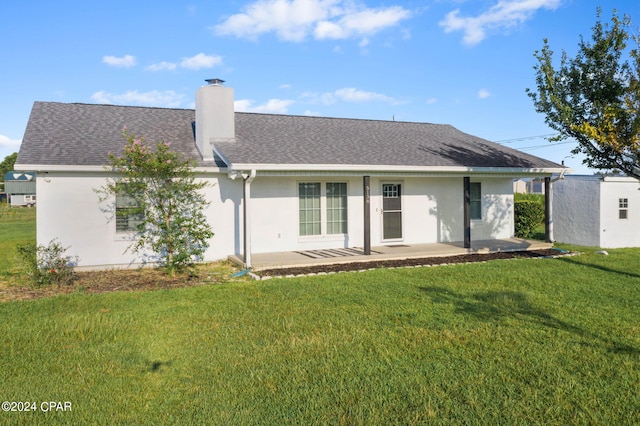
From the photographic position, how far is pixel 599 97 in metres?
10.0

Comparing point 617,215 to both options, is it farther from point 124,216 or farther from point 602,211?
point 124,216

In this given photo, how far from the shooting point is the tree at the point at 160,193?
396 inches

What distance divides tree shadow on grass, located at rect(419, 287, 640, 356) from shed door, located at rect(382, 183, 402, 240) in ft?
18.1

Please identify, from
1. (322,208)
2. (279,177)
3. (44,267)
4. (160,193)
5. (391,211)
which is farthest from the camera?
(391,211)

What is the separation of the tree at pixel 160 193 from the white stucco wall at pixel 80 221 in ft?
0.87

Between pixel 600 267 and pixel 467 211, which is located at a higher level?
pixel 467 211

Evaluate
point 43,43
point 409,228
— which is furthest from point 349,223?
point 43,43

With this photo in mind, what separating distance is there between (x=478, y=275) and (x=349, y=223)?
457cm

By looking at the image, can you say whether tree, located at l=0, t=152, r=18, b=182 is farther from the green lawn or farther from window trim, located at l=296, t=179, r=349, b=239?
the green lawn

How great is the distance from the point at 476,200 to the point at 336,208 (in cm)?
496

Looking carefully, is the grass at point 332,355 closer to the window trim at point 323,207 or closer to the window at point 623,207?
the window trim at point 323,207

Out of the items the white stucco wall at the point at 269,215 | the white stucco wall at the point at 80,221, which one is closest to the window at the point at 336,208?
the white stucco wall at the point at 269,215

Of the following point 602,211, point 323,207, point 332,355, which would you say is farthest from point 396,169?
point 602,211

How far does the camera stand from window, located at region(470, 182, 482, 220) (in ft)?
49.2
